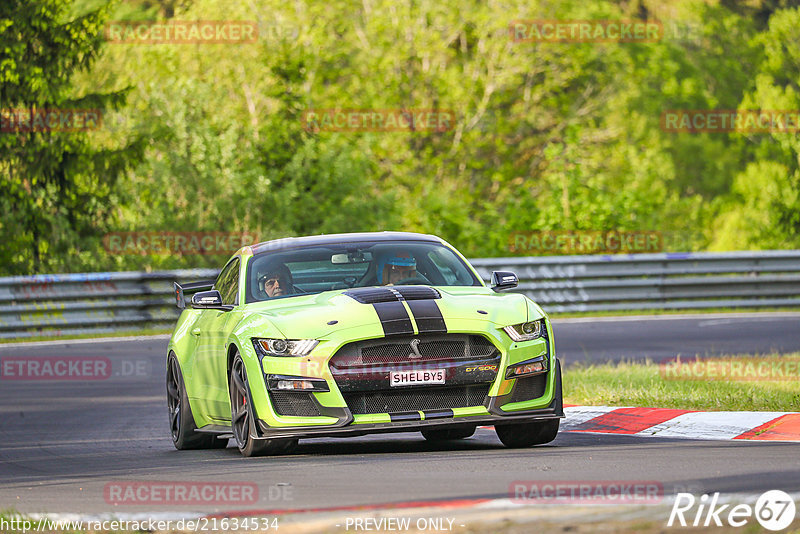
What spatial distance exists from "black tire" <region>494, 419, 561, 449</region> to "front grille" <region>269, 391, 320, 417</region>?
137cm

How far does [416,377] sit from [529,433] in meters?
1.10

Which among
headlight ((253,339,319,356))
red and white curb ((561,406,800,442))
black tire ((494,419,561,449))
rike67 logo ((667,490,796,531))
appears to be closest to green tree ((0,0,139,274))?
red and white curb ((561,406,800,442))

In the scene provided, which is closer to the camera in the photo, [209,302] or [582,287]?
[209,302]

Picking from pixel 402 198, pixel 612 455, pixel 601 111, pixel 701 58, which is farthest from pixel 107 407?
pixel 701 58

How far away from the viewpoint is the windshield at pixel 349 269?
10.2 meters

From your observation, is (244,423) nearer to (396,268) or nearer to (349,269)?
(349,269)

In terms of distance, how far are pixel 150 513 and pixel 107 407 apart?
7.90 meters

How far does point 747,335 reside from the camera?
20297 mm

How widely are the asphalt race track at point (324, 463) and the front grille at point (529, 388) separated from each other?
34 cm

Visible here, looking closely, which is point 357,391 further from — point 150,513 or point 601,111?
point 601,111

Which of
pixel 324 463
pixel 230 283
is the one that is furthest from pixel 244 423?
pixel 230 283

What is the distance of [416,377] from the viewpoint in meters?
8.90

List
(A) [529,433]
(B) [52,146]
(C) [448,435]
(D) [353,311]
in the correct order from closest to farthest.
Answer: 1. (D) [353,311]
2. (A) [529,433]
3. (C) [448,435]
4. (B) [52,146]

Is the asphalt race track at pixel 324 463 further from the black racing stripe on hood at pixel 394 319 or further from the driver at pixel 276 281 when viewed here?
the driver at pixel 276 281
